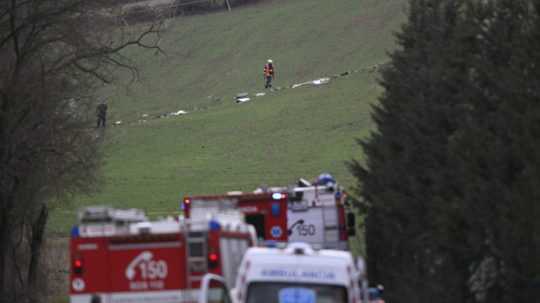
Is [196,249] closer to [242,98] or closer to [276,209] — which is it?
[276,209]

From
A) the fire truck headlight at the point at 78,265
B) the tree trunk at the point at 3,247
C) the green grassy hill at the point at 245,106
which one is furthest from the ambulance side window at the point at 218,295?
the green grassy hill at the point at 245,106

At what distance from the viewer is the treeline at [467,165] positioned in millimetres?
13211

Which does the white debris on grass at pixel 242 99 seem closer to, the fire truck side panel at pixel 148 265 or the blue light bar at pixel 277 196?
the blue light bar at pixel 277 196

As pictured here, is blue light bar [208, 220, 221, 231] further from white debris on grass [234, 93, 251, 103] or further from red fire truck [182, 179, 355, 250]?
white debris on grass [234, 93, 251, 103]

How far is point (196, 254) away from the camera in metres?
12.7

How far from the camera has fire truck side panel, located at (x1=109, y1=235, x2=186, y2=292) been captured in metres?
12.8

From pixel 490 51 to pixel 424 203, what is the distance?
2484 millimetres

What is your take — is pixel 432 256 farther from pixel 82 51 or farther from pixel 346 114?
pixel 346 114

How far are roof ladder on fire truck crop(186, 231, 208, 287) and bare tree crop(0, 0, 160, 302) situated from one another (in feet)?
A: 37.3

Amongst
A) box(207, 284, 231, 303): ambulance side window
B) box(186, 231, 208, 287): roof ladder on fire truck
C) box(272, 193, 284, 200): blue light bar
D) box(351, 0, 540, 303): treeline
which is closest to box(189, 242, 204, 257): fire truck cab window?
box(186, 231, 208, 287): roof ladder on fire truck

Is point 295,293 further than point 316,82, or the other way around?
point 316,82

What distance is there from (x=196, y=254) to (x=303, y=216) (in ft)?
29.0

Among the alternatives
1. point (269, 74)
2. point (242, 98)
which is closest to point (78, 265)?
point (242, 98)

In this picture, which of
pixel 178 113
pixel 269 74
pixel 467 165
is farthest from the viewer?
pixel 269 74
